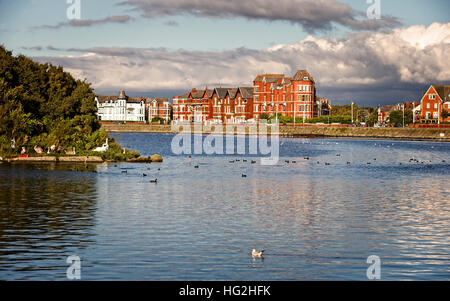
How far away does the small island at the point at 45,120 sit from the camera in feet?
240

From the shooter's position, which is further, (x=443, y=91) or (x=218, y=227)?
(x=443, y=91)

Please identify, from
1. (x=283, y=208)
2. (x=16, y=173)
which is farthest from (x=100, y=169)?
(x=283, y=208)

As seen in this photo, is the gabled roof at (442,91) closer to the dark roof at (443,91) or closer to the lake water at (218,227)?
the dark roof at (443,91)

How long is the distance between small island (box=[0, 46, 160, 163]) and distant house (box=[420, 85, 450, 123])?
5480 inches

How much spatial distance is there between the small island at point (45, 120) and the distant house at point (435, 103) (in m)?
139

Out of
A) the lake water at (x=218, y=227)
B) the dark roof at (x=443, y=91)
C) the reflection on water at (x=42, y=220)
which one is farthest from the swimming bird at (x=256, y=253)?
the dark roof at (x=443, y=91)

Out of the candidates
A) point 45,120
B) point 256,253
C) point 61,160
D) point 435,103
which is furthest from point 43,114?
point 435,103

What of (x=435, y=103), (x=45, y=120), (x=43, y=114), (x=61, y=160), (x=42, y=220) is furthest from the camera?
(x=435, y=103)

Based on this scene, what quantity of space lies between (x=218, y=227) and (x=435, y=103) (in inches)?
7058

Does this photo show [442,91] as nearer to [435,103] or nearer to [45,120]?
[435,103]

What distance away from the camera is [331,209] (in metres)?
38.6

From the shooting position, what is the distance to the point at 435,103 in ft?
634

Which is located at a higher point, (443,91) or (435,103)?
(443,91)
